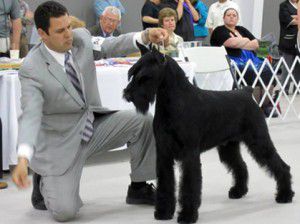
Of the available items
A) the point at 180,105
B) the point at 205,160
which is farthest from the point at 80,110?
the point at 205,160

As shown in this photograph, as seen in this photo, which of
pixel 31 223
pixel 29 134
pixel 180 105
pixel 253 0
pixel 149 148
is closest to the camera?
pixel 29 134

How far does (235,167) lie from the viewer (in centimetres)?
310

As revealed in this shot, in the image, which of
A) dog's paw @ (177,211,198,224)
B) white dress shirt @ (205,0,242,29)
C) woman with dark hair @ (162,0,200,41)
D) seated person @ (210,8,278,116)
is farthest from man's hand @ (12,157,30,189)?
white dress shirt @ (205,0,242,29)

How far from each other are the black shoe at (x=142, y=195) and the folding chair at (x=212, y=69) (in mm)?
2000

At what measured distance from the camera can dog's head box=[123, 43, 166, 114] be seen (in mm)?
2469

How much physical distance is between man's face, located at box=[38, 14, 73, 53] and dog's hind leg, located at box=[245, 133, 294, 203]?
101cm

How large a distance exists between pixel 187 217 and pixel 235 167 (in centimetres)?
54

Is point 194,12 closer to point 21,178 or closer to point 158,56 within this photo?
point 158,56

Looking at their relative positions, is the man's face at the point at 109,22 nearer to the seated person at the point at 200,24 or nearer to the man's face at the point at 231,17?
the man's face at the point at 231,17

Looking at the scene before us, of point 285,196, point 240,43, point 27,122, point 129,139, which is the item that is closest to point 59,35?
point 27,122

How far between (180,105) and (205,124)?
0.59 ft

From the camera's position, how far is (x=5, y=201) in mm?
3098

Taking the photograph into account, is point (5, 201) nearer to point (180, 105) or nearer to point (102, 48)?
point (102, 48)

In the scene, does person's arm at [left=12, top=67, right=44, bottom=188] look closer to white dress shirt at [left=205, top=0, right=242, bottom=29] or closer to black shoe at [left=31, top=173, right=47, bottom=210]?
black shoe at [left=31, top=173, right=47, bottom=210]
